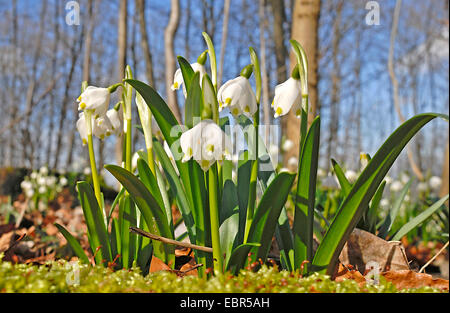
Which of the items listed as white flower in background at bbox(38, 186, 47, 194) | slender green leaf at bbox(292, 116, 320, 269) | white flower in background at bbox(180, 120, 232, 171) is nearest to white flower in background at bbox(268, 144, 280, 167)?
slender green leaf at bbox(292, 116, 320, 269)

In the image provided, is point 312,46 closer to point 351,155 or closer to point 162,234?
point 162,234

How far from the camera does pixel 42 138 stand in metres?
15.4

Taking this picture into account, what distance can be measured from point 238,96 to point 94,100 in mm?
384

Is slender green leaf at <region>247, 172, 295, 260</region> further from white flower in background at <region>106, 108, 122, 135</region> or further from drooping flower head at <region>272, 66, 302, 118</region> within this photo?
white flower in background at <region>106, 108, 122, 135</region>

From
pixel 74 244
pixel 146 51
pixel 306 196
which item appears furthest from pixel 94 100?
pixel 146 51

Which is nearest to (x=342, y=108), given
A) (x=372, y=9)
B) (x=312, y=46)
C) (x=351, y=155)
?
(x=351, y=155)

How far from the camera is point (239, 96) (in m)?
0.90

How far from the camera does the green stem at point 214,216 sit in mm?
908

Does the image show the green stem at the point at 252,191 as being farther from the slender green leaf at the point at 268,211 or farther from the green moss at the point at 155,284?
the green moss at the point at 155,284

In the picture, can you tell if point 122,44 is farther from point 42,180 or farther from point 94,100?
point 94,100

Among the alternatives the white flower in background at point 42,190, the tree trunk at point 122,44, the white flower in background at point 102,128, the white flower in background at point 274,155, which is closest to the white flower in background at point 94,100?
the white flower in background at point 102,128

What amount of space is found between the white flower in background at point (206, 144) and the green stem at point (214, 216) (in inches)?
3.5
